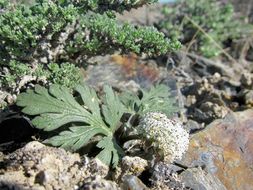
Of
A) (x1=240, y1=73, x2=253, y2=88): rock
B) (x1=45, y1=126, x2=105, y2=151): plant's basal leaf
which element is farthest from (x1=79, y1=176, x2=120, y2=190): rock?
(x1=240, y1=73, x2=253, y2=88): rock

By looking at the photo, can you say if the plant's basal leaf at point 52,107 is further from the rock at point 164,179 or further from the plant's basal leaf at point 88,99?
the rock at point 164,179

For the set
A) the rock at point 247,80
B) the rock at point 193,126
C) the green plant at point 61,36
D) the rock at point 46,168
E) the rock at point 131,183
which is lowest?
the rock at point 247,80

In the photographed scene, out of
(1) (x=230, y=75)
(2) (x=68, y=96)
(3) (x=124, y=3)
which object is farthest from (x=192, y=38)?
(2) (x=68, y=96)

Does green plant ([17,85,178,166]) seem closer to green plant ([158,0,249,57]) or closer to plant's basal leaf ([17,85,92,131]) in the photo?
plant's basal leaf ([17,85,92,131])

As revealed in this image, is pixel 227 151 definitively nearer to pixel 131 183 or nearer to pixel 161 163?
pixel 161 163

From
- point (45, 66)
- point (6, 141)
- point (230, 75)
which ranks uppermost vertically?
point (45, 66)

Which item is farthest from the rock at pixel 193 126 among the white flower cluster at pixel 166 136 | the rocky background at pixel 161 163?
the white flower cluster at pixel 166 136

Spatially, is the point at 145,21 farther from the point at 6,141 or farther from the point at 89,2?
the point at 6,141
